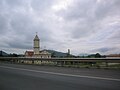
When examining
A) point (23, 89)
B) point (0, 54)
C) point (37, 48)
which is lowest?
point (23, 89)

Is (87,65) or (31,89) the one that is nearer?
(31,89)

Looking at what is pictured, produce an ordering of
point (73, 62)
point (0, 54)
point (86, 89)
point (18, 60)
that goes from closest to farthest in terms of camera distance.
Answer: point (86, 89)
point (73, 62)
point (18, 60)
point (0, 54)

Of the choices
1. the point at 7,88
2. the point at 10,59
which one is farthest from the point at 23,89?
the point at 10,59

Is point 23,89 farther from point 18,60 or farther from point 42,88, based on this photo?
point 18,60

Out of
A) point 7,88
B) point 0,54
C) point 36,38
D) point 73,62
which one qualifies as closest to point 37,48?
point 36,38

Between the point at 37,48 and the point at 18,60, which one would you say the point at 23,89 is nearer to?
the point at 18,60

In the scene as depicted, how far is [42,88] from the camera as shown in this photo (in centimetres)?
788

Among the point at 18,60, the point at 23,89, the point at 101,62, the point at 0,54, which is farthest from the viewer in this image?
the point at 0,54

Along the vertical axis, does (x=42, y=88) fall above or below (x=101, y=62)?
below

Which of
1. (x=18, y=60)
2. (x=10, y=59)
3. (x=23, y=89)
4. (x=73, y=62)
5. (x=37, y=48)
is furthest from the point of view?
(x=37, y=48)

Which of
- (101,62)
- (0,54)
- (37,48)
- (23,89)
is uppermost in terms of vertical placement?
(37,48)

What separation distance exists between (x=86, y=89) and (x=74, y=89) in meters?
0.45

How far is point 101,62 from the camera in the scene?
60.3 ft

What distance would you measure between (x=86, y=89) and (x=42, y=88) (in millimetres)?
1753
